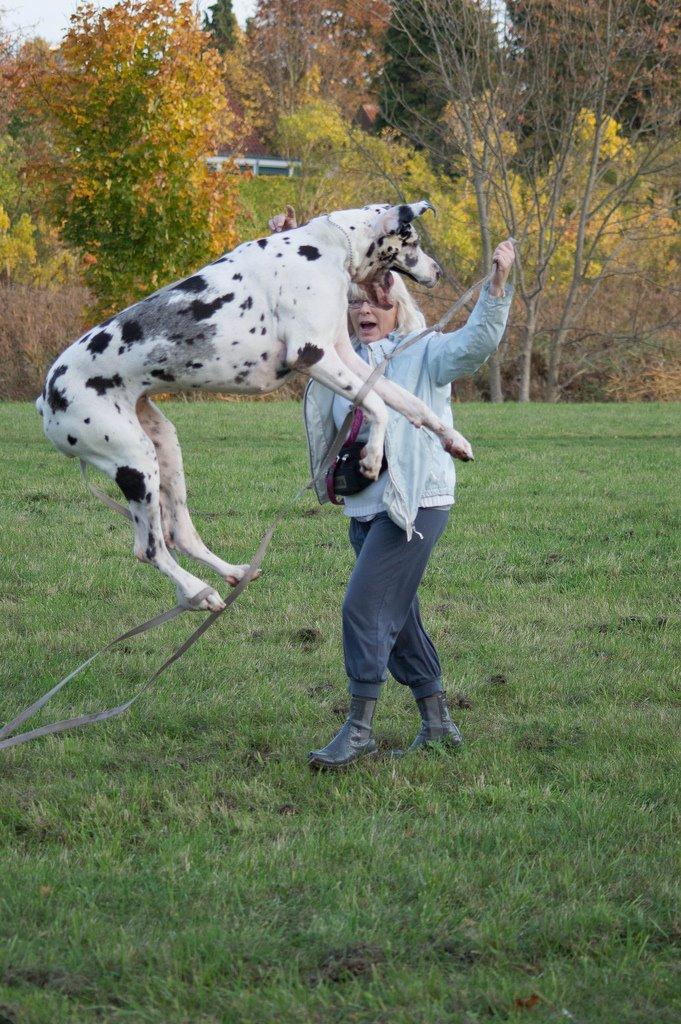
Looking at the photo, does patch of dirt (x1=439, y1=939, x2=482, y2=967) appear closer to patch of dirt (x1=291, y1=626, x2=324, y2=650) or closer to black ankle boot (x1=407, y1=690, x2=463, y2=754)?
black ankle boot (x1=407, y1=690, x2=463, y2=754)

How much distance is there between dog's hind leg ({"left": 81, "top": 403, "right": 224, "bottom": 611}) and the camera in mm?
3553

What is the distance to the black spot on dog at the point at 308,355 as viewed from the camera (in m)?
3.43

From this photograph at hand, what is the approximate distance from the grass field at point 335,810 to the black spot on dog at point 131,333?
68.2 inches

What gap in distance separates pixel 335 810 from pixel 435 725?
833 millimetres

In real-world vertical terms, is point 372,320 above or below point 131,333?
below

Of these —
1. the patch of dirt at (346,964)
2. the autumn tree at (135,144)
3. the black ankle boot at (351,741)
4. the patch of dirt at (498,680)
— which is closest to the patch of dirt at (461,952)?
the patch of dirt at (346,964)

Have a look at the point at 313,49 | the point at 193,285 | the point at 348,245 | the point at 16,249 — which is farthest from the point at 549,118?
the point at 193,285

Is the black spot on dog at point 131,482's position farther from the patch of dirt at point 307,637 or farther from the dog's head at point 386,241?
the patch of dirt at point 307,637

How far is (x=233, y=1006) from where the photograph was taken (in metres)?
3.21

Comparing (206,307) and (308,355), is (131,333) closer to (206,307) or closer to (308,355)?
(206,307)

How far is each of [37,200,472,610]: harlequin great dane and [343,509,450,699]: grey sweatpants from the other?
1.34 meters

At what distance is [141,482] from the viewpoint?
3613mm

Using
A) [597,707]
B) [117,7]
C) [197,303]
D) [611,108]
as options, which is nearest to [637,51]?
[611,108]

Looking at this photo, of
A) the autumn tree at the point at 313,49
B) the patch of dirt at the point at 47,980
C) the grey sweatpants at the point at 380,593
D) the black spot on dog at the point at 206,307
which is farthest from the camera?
the autumn tree at the point at 313,49
